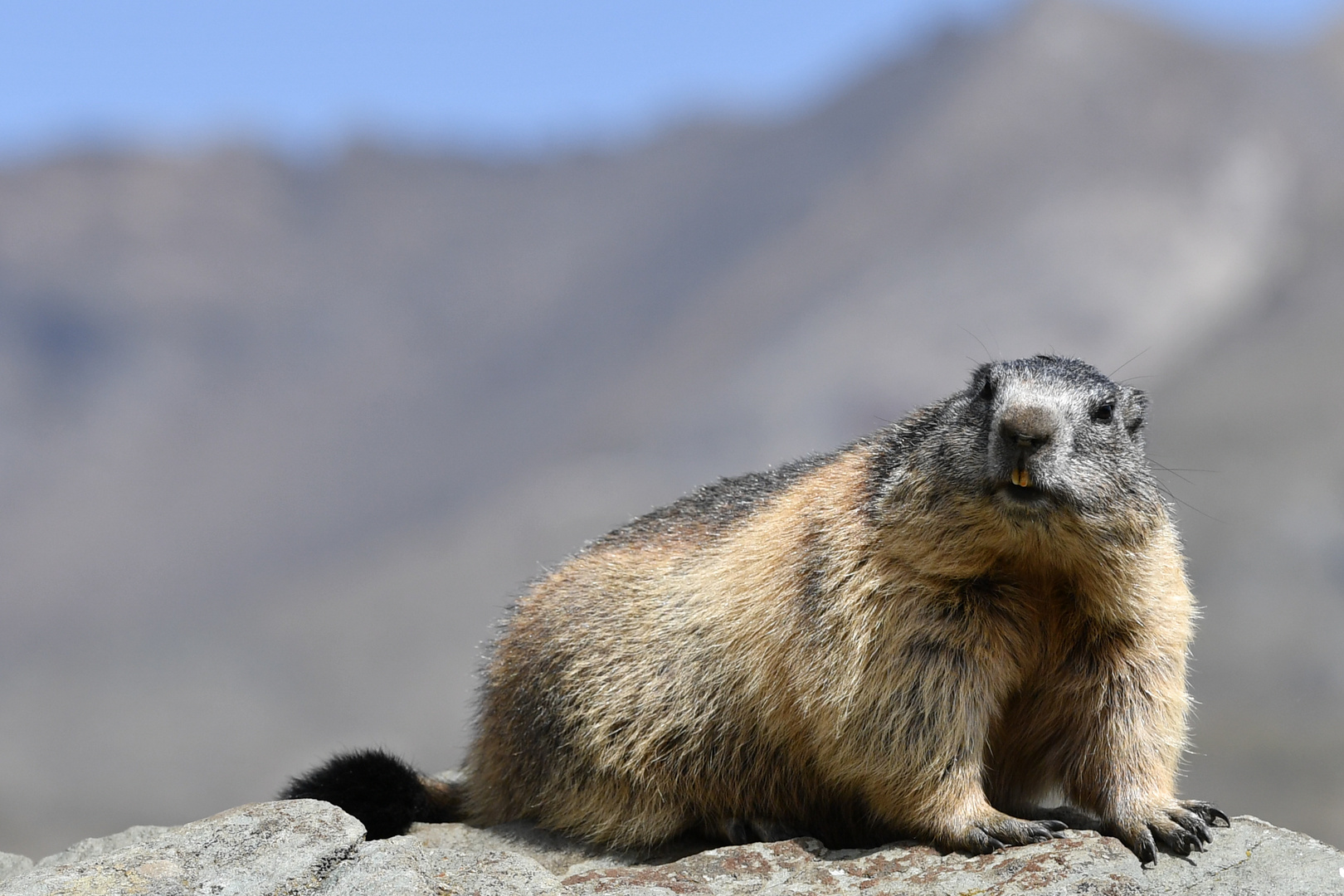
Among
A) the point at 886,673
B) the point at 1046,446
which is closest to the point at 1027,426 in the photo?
the point at 1046,446

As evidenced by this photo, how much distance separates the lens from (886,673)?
6.21 meters

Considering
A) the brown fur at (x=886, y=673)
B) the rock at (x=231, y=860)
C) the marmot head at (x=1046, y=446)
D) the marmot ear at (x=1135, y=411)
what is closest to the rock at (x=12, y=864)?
the rock at (x=231, y=860)

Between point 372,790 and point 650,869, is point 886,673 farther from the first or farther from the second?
point 372,790

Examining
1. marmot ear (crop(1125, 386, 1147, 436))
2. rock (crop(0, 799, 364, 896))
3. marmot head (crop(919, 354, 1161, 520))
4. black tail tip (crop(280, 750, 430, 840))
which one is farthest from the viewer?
black tail tip (crop(280, 750, 430, 840))

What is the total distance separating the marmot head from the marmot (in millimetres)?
12

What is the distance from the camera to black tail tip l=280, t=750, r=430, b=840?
7480 mm

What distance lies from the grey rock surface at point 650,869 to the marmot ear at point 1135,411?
193cm

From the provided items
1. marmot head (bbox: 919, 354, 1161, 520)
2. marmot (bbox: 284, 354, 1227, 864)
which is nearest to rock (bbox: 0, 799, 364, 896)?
marmot (bbox: 284, 354, 1227, 864)

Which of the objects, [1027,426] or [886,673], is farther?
[886,673]

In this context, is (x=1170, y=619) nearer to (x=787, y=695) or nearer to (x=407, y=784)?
(x=787, y=695)

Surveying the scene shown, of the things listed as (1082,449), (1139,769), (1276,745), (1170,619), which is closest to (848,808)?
(1139,769)

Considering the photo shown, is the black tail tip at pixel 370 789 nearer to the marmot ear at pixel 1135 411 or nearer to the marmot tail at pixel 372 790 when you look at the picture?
the marmot tail at pixel 372 790

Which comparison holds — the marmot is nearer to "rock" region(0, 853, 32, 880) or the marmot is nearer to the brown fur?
the brown fur

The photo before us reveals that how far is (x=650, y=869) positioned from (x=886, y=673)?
1.54 metres
